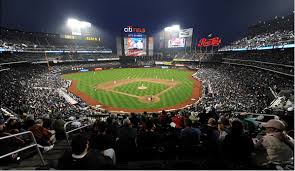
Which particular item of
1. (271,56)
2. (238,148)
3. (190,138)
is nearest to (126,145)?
(190,138)

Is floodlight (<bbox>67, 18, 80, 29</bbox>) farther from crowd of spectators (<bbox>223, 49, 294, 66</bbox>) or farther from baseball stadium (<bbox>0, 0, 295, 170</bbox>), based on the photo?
crowd of spectators (<bbox>223, 49, 294, 66</bbox>)

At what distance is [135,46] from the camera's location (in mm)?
96125

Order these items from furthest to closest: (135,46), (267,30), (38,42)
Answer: (135,46), (38,42), (267,30)

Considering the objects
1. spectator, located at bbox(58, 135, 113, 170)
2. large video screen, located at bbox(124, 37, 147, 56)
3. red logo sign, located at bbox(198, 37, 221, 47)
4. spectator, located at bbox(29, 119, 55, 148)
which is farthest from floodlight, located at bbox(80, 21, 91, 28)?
spectator, located at bbox(58, 135, 113, 170)

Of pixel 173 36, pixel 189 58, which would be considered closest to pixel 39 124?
pixel 189 58

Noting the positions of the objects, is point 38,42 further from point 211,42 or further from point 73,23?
point 211,42

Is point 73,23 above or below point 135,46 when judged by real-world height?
above

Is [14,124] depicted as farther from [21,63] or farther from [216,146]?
[21,63]

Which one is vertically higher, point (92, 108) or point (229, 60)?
point (229, 60)

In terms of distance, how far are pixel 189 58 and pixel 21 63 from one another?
2615 inches

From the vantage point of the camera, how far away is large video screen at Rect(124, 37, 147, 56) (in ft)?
311

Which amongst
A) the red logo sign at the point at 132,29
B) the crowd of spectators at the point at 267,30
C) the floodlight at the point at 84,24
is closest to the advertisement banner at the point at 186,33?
the red logo sign at the point at 132,29

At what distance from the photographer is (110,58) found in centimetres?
9325

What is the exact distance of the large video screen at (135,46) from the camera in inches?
3728
